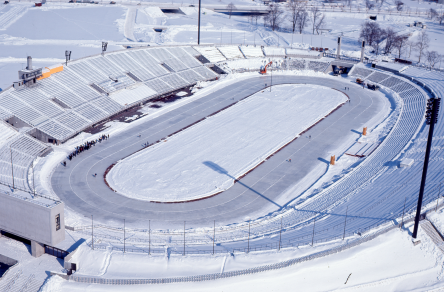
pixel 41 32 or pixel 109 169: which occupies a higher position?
pixel 41 32

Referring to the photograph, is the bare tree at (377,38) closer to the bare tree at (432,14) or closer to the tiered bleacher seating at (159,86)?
the bare tree at (432,14)

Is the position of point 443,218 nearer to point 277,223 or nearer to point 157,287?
Answer: point 277,223

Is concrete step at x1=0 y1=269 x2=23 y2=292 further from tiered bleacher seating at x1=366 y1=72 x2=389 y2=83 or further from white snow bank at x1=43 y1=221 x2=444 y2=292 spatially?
tiered bleacher seating at x1=366 y1=72 x2=389 y2=83

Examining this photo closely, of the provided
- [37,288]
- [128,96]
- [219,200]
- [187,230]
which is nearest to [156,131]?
[128,96]

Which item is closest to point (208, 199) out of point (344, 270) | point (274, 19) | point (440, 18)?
point (344, 270)

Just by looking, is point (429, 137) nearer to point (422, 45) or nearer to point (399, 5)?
point (422, 45)

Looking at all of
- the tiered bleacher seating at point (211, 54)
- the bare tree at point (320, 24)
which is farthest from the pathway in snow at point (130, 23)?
the bare tree at point (320, 24)

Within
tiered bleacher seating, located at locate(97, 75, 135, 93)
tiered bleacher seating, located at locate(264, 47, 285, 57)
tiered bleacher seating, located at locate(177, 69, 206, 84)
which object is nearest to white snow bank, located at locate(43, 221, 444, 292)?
tiered bleacher seating, located at locate(97, 75, 135, 93)
